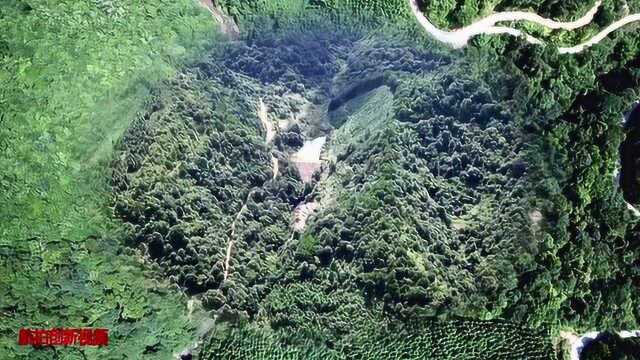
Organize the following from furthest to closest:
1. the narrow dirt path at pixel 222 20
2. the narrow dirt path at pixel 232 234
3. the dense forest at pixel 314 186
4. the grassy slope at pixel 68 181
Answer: the narrow dirt path at pixel 222 20 → the narrow dirt path at pixel 232 234 → the dense forest at pixel 314 186 → the grassy slope at pixel 68 181

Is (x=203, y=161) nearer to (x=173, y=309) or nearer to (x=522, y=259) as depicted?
(x=173, y=309)

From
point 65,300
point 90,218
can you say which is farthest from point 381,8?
point 65,300

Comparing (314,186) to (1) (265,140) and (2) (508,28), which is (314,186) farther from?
(2) (508,28)

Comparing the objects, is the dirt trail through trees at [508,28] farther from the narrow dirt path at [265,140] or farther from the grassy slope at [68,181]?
the grassy slope at [68,181]
